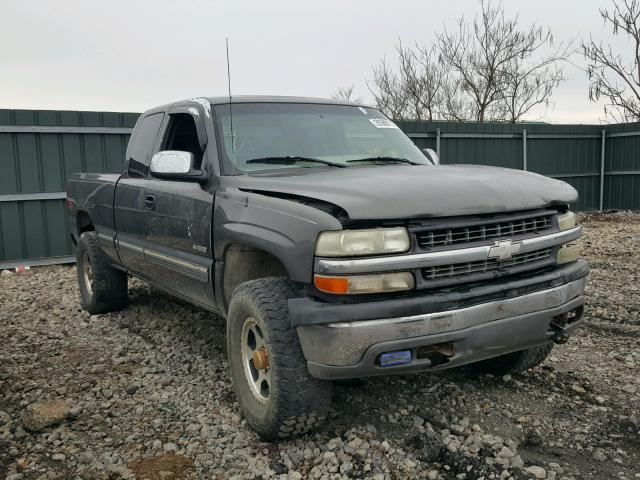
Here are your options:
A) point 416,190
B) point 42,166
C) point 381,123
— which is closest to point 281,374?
point 416,190

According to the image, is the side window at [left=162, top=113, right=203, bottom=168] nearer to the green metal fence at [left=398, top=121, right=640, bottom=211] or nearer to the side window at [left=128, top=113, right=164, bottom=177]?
the side window at [left=128, top=113, right=164, bottom=177]

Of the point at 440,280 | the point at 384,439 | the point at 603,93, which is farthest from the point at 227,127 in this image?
the point at 603,93

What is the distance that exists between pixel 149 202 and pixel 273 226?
5.91 ft

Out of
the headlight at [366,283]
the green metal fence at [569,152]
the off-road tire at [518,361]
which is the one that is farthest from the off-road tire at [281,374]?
the green metal fence at [569,152]

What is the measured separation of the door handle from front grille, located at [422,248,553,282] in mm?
2392

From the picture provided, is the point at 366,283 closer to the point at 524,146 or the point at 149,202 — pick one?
the point at 149,202

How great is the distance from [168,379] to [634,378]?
3225 mm

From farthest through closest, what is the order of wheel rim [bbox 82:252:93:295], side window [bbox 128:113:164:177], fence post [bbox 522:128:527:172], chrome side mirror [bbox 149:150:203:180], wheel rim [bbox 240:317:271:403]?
fence post [bbox 522:128:527:172]
wheel rim [bbox 82:252:93:295]
side window [bbox 128:113:164:177]
chrome side mirror [bbox 149:150:203:180]
wheel rim [bbox 240:317:271:403]

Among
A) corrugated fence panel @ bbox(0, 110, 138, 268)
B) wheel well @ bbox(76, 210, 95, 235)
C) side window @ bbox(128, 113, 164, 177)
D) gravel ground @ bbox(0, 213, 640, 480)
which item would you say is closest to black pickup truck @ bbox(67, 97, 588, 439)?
gravel ground @ bbox(0, 213, 640, 480)

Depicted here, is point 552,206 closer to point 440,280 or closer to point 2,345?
point 440,280

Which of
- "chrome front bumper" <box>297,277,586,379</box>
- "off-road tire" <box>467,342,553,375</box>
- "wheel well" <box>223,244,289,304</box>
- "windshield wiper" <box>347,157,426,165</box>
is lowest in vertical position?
"off-road tire" <box>467,342,553,375</box>

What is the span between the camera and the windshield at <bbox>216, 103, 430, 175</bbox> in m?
3.76

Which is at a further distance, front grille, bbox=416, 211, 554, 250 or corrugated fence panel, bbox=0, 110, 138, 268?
corrugated fence panel, bbox=0, 110, 138, 268

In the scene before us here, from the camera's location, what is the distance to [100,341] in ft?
17.0
